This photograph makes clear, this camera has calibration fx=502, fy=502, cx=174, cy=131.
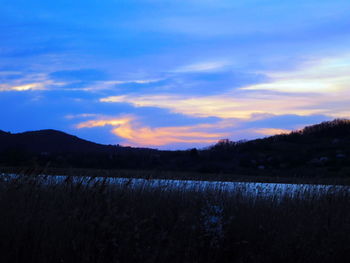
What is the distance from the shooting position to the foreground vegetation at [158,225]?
696 cm

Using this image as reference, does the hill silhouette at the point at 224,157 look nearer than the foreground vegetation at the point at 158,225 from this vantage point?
No

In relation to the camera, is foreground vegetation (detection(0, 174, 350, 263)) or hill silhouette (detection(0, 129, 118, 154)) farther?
hill silhouette (detection(0, 129, 118, 154))

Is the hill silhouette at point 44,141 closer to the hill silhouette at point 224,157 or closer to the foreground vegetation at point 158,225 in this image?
the hill silhouette at point 224,157

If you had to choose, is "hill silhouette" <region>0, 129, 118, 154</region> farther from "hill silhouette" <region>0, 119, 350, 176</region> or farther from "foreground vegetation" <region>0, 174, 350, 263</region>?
"foreground vegetation" <region>0, 174, 350, 263</region>

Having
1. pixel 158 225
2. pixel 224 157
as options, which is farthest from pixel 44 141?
pixel 158 225

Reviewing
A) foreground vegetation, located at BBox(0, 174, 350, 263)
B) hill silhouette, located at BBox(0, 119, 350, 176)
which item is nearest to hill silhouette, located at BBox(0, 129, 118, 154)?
hill silhouette, located at BBox(0, 119, 350, 176)

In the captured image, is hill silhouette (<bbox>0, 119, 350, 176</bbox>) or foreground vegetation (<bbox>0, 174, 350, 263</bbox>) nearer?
foreground vegetation (<bbox>0, 174, 350, 263</bbox>)

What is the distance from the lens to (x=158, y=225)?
8406 mm

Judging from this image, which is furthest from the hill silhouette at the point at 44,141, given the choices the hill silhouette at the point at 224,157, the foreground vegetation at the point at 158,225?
the foreground vegetation at the point at 158,225

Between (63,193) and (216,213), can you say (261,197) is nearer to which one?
(216,213)

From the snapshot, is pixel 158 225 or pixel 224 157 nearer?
pixel 158 225

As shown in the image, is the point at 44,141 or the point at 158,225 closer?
the point at 158,225

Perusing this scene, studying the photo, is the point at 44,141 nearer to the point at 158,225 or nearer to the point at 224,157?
the point at 224,157

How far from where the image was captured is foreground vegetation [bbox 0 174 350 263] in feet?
22.8
